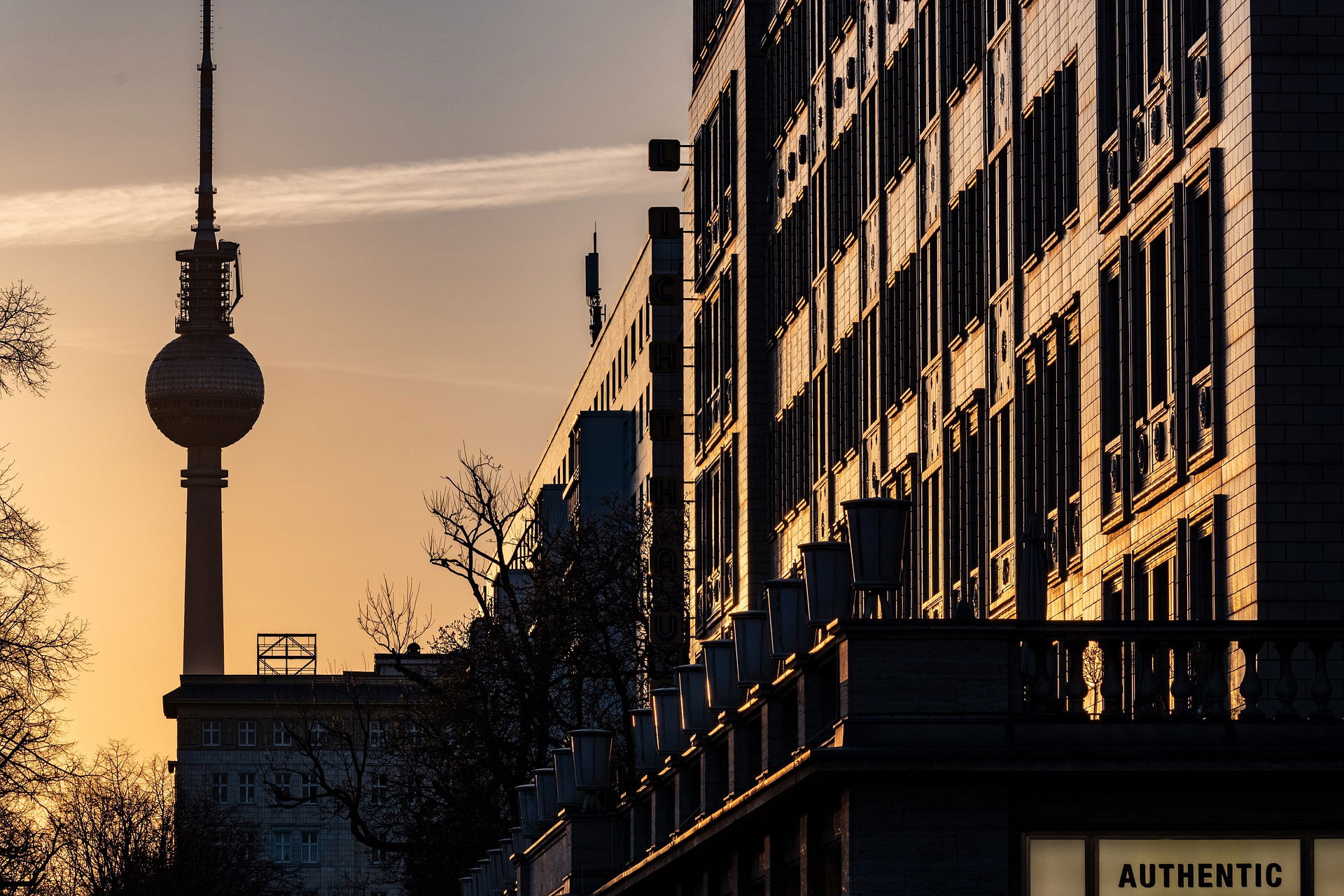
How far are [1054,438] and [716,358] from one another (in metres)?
31.4

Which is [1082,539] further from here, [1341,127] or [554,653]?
[554,653]

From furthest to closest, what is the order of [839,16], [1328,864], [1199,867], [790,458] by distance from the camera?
[790,458]
[839,16]
[1199,867]
[1328,864]

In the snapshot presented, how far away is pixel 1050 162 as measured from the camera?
38.9 m

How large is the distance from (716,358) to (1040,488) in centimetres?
3064

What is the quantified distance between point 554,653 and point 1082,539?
3217 cm

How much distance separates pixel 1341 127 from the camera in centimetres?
3064

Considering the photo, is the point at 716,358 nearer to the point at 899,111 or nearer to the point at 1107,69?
the point at 899,111

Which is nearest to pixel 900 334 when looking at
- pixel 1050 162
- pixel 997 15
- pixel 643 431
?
pixel 997 15

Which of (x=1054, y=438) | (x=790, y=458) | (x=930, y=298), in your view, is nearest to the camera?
(x=1054, y=438)

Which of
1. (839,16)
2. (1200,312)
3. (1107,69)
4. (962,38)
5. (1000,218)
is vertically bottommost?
(1200,312)

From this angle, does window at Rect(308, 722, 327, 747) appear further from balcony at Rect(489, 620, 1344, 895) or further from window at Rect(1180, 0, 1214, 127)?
balcony at Rect(489, 620, 1344, 895)

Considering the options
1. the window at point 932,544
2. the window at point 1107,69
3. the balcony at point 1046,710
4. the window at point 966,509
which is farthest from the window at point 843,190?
the balcony at point 1046,710

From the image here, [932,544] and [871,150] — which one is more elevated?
[871,150]

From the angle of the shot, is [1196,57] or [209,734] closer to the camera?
[1196,57]
